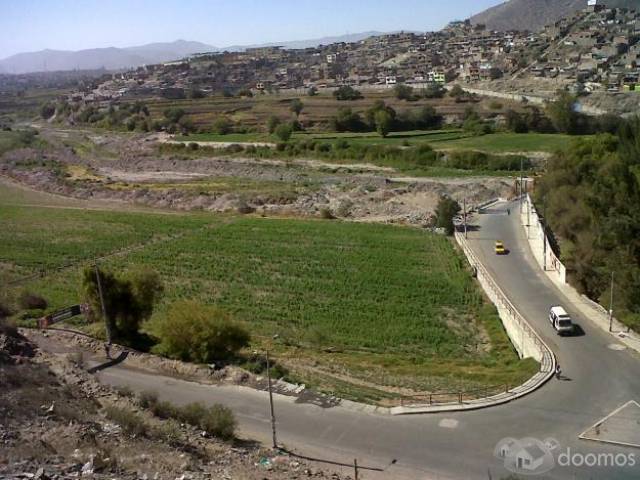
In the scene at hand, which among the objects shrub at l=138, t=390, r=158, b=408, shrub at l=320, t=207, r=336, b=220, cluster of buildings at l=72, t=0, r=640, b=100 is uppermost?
cluster of buildings at l=72, t=0, r=640, b=100

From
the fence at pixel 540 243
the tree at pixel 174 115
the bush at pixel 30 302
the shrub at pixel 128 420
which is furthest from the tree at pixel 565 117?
the shrub at pixel 128 420

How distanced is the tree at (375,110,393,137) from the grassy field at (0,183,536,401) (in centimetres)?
3603

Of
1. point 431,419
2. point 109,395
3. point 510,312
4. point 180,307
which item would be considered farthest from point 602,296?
point 109,395

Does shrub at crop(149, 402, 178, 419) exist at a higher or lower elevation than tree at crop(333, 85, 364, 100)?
lower

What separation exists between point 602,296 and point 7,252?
30444mm

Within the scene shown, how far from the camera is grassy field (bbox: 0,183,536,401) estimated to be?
20234mm

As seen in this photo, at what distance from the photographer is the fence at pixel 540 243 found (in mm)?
26500

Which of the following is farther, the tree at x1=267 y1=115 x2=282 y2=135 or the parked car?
the tree at x1=267 y1=115 x2=282 y2=135

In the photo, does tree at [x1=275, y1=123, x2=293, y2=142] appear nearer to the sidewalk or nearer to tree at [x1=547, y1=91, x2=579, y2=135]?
tree at [x1=547, y1=91, x2=579, y2=135]

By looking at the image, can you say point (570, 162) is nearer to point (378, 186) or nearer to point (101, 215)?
point (378, 186)

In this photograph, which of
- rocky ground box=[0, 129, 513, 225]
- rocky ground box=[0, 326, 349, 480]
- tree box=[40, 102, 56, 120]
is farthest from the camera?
tree box=[40, 102, 56, 120]

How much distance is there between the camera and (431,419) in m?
15.7

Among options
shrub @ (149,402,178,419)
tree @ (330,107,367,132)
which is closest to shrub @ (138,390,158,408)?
shrub @ (149,402,178,419)

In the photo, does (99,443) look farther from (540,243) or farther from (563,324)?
(540,243)
